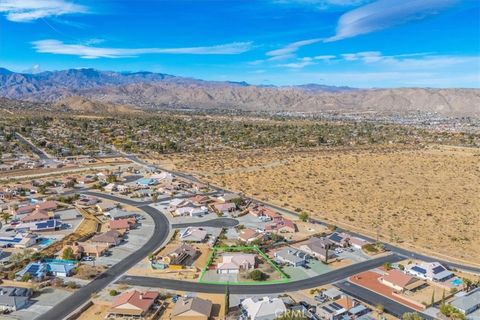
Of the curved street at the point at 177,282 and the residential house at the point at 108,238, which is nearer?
the curved street at the point at 177,282

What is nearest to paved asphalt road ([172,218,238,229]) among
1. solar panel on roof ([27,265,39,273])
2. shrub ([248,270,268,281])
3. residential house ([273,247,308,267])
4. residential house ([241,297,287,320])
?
residential house ([273,247,308,267])

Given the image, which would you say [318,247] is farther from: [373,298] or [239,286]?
[239,286]

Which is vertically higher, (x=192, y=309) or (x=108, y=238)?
(x=108, y=238)

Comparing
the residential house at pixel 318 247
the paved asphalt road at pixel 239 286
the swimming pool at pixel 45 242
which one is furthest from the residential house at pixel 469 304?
the swimming pool at pixel 45 242

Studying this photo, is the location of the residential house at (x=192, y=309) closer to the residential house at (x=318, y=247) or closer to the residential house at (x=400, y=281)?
the residential house at (x=318, y=247)

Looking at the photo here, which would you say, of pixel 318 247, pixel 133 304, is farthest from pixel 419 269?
pixel 133 304

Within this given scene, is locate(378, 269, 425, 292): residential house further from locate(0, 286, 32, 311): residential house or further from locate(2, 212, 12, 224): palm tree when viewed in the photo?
locate(2, 212, 12, 224): palm tree

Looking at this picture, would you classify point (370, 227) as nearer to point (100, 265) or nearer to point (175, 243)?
point (175, 243)
